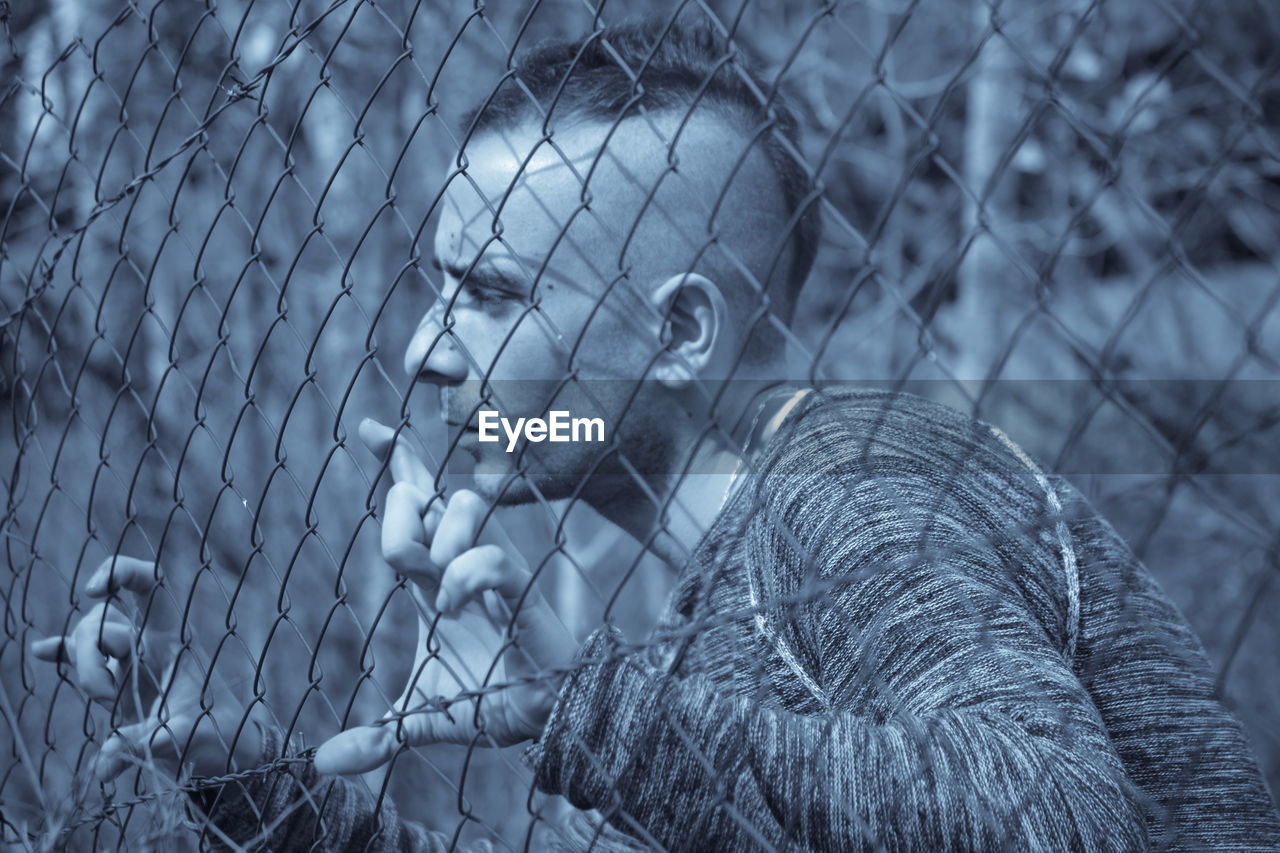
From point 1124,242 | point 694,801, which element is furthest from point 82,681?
point 1124,242

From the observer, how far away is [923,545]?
3.81 ft

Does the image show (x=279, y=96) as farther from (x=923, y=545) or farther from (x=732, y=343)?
(x=923, y=545)

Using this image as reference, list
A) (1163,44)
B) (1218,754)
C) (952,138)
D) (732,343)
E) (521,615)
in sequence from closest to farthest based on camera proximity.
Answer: (521,615) < (1218,754) < (732,343) < (1163,44) < (952,138)

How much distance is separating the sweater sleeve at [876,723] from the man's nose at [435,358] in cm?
63

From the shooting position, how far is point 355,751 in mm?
1417

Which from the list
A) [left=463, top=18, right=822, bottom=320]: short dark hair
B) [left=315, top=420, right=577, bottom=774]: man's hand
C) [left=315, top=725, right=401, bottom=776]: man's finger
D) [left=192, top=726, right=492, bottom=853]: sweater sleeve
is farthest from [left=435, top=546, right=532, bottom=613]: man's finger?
[left=463, top=18, right=822, bottom=320]: short dark hair

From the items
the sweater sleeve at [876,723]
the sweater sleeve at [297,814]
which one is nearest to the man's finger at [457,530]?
the sweater sleeve at [876,723]

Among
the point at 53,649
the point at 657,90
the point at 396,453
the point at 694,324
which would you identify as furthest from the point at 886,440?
the point at 53,649

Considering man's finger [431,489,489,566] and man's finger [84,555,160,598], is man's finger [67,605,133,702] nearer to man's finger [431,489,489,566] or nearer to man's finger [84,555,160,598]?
man's finger [84,555,160,598]

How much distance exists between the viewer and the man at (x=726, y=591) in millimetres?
Answer: 1072

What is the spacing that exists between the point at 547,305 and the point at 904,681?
0.81 metres

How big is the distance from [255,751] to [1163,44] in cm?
577

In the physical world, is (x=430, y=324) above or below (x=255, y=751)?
above

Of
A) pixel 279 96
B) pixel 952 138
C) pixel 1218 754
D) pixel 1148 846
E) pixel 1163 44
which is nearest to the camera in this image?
pixel 1148 846
